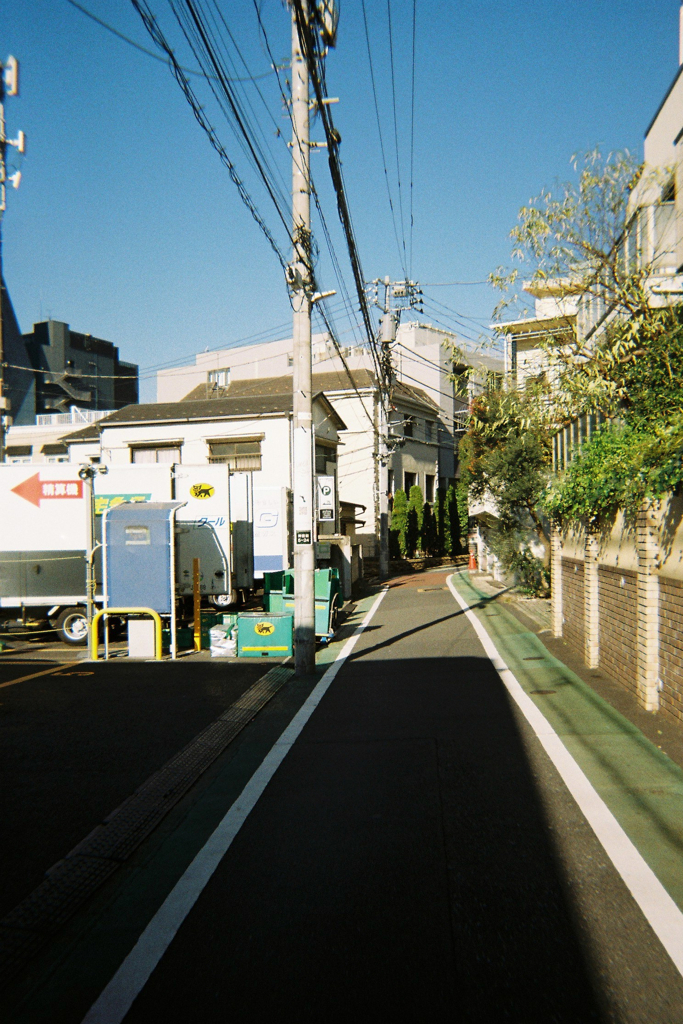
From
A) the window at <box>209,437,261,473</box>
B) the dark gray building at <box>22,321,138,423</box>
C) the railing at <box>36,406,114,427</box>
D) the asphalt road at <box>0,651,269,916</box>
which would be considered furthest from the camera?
the dark gray building at <box>22,321,138,423</box>

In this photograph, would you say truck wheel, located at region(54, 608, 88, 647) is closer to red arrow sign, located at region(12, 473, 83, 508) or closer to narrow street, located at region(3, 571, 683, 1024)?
red arrow sign, located at region(12, 473, 83, 508)

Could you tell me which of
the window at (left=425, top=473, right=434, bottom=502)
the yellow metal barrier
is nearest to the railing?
the window at (left=425, top=473, right=434, bottom=502)

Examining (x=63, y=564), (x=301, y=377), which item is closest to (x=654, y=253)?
(x=301, y=377)

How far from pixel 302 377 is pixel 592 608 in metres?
5.69

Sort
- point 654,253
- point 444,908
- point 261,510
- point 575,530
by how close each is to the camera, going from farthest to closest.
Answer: point 261,510 < point 575,530 < point 654,253 < point 444,908

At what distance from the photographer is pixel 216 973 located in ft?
11.8

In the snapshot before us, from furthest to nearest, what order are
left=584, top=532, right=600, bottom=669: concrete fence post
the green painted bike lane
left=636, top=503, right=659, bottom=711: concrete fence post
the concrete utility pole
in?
the concrete utility pole < left=584, top=532, right=600, bottom=669: concrete fence post < left=636, top=503, right=659, bottom=711: concrete fence post < the green painted bike lane

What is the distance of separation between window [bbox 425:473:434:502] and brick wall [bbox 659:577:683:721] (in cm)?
4017

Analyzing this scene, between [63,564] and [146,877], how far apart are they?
39.4 feet

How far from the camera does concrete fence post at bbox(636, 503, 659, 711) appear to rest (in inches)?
320

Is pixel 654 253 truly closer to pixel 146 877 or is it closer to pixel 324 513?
pixel 324 513

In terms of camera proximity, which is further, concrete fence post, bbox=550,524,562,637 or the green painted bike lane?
concrete fence post, bbox=550,524,562,637

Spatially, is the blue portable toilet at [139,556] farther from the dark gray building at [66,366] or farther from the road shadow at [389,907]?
the dark gray building at [66,366]

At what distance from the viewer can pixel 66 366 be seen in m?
62.4
